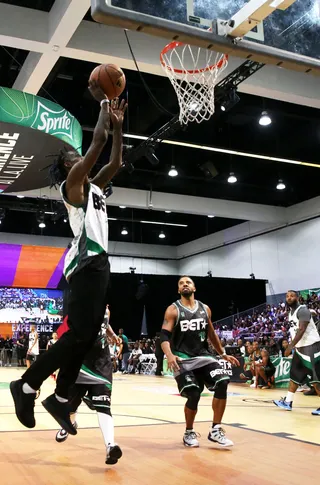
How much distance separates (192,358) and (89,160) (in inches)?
101

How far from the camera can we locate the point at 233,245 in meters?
27.3

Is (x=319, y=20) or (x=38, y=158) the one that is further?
(x=38, y=158)

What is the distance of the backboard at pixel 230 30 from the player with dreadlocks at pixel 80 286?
0.89m

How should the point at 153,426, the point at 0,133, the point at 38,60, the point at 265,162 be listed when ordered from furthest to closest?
the point at 265,162, the point at 38,60, the point at 0,133, the point at 153,426

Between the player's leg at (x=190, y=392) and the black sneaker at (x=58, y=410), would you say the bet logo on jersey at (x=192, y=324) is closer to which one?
the player's leg at (x=190, y=392)

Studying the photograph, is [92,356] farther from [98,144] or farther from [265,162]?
[265,162]

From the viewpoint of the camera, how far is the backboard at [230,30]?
3973 millimetres

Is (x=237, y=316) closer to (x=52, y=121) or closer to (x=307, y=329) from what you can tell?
(x=307, y=329)

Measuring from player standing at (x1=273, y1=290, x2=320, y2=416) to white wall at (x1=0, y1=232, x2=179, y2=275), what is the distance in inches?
844

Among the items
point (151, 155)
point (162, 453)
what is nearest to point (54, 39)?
point (151, 155)

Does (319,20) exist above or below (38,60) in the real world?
below

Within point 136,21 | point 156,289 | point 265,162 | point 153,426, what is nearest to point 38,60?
point 136,21

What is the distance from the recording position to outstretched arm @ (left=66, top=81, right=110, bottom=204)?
323 centimetres

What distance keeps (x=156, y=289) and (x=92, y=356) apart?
2171 centimetres
